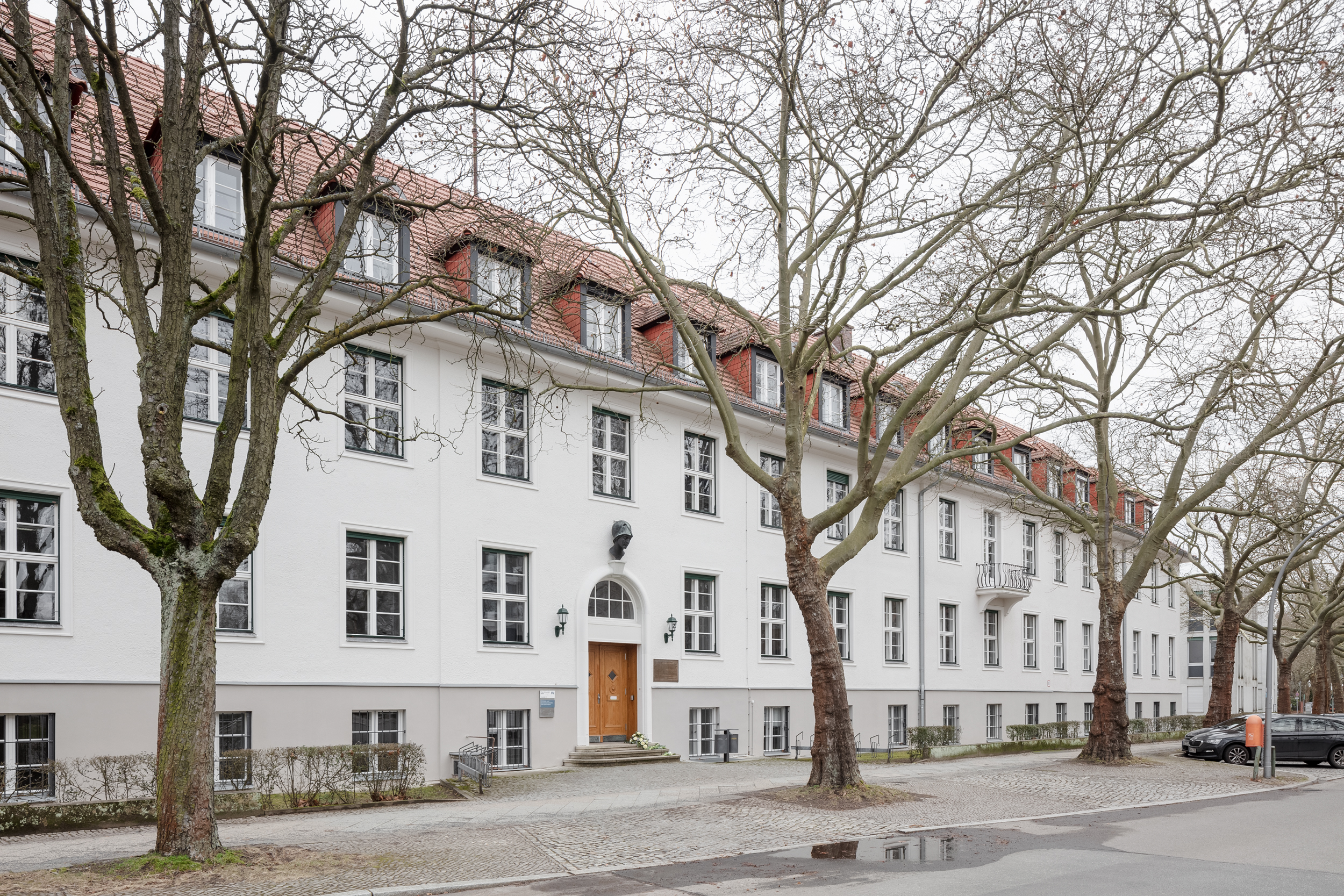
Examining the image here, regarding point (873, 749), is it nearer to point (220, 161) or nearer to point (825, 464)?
point (825, 464)

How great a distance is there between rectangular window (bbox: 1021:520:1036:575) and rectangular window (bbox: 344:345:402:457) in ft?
84.6

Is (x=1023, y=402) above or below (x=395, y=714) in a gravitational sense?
above

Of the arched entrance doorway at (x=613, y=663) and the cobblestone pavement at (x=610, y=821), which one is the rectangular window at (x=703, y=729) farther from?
the cobblestone pavement at (x=610, y=821)

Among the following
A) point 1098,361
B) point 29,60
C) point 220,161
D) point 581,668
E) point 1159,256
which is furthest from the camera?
point 1098,361

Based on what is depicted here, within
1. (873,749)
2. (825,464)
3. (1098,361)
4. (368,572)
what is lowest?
(873,749)

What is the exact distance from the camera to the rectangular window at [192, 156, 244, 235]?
1698 cm

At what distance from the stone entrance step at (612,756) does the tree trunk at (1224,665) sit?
55.5 feet

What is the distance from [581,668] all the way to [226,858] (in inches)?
480

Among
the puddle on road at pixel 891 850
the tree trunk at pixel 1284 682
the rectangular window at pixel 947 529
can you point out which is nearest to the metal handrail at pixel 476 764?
the puddle on road at pixel 891 850

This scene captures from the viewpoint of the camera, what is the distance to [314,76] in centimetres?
1009

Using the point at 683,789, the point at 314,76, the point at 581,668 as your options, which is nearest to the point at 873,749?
the point at 581,668

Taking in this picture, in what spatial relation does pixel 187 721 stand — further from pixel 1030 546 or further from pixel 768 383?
pixel 1030 546

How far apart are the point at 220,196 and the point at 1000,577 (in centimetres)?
2654

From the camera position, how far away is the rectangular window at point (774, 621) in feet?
88.0
